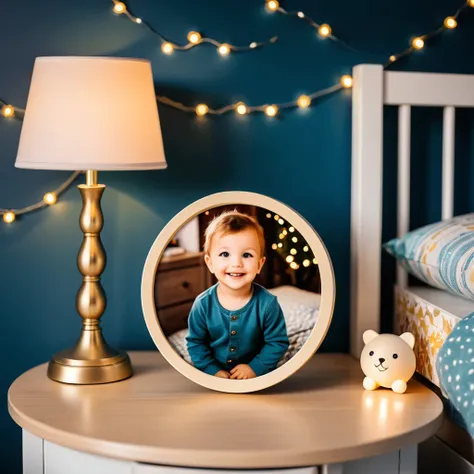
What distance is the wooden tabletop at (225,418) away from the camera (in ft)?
4.18

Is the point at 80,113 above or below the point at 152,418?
above

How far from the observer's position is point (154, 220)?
188 cm

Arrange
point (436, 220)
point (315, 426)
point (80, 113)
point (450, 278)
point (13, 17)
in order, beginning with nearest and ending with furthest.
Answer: point (315, 426), point (80, 113), point (450, 278), point (13, 17), point (436, 220)

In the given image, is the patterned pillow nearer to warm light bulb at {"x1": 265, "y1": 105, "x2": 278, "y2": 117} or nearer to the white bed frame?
the white bed frame

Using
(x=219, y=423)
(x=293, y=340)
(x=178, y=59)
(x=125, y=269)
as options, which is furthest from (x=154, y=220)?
(x=219, y=423)

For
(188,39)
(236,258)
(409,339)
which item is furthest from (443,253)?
(188,39)

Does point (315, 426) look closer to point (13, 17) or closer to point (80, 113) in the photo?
point (80, 113)

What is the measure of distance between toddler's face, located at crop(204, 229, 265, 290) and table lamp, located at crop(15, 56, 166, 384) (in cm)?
22

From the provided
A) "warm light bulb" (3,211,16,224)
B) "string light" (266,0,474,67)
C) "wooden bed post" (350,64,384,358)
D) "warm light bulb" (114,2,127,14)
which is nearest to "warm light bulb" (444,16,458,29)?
"string light" (266,0,474,67)

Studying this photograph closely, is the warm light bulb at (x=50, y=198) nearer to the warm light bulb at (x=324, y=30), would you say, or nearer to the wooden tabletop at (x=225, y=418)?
the wooden tabletop at (x=225, y=418)

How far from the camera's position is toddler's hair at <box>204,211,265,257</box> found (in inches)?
60.5

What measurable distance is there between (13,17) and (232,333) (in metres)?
0.88

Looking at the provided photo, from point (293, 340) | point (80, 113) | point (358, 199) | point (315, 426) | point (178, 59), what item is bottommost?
point (315, 426)

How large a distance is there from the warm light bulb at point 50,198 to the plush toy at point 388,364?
0.79 metres
